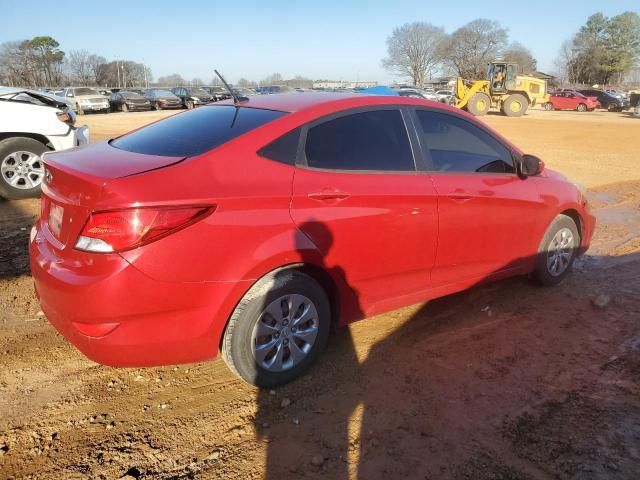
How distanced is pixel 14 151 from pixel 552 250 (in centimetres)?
662

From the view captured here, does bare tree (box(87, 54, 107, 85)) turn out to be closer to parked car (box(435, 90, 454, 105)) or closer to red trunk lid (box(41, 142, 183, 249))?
parked car (box(435, 90, 454, 105))

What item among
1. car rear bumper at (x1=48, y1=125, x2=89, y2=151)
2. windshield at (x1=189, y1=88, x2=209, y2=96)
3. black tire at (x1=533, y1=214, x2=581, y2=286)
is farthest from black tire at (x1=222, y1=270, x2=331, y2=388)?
windshield at (x1=189, y1=88, x2=209, y2=96)

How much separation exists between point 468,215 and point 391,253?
2.39 feet

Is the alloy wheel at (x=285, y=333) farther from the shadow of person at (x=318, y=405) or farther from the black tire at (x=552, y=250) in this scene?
the black tire at (x=552, y=250)

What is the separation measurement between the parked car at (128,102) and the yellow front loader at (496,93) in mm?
22624

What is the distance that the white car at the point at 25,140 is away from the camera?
6699 mm

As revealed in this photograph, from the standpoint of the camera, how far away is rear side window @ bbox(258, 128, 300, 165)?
285cm

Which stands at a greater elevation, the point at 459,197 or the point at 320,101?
the point at 320,101

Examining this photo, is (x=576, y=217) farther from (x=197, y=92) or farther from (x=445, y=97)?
(x=197, y=92)

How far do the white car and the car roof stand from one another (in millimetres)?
3968

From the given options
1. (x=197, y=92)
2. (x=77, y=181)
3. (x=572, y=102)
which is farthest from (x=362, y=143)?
(x=572, y=102)

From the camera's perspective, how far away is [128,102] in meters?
37.4

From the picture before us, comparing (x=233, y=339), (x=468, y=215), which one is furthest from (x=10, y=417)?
(x=468, y=215)

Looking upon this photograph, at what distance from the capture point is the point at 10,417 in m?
2.74
